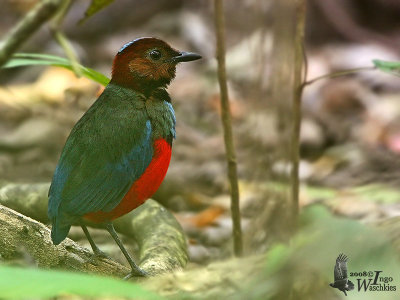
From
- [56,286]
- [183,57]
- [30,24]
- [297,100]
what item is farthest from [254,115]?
[56,286]

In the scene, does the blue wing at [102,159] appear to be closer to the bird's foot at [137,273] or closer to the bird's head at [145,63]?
the bird's head at [145,63]

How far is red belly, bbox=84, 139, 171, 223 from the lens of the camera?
235 cm

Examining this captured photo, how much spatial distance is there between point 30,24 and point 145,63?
100 cm

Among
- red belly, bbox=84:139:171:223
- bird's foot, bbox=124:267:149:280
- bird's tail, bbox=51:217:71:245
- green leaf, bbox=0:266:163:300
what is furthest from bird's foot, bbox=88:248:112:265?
green leaf, bbox=0:266:163:300

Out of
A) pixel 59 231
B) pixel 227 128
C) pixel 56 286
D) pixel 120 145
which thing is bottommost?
pixel 56 286

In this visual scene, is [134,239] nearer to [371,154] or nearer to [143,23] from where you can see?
[371,154]

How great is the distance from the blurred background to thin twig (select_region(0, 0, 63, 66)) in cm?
73

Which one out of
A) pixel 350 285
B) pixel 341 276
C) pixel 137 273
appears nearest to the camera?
pixel 341 276

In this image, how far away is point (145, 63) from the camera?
2.38 meters

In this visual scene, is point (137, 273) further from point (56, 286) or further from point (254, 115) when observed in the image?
point (56, 286)

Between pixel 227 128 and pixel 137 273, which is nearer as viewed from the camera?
pixel 137 273

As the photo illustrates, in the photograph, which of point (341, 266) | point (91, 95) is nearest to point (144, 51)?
point (341, 266)

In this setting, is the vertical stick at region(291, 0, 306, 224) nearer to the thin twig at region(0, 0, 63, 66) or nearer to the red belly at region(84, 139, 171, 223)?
the red belly at region(84, 139, 171, 223)

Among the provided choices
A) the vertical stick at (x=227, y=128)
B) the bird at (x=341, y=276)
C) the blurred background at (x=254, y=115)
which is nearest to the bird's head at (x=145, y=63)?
the vertical stick at (x=227, y=128)
